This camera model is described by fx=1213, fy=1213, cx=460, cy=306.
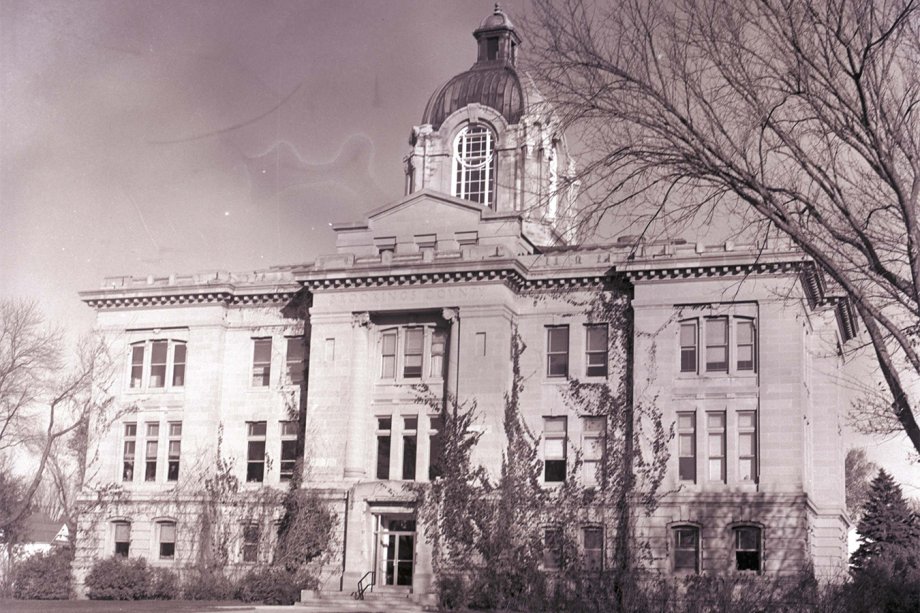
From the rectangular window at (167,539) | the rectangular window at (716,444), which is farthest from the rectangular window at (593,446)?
the rectangular window at (167,539)

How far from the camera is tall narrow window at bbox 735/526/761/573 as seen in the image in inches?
1626

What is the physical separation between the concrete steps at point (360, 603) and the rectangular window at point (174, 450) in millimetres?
9872

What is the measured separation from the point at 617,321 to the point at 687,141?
2790 centimetres

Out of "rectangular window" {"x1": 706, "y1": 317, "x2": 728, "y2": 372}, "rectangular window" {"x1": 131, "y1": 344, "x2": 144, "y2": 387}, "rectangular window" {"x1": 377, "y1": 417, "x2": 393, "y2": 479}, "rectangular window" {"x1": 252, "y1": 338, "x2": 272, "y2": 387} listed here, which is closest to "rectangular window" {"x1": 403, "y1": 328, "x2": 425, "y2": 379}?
"rectangular window" {"x1": 377, "y1": 417, "x2": 393, "y2": 479}

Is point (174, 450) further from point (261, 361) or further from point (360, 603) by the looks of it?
point (360, 603)

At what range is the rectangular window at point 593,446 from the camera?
44594mm

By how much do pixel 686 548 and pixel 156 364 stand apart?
23191 millimetres

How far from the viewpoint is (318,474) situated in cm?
4612

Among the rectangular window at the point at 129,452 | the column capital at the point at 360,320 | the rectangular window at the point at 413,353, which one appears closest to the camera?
the column capital at the point at 360,320

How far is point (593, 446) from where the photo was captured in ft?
147

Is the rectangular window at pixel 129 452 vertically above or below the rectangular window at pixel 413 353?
below

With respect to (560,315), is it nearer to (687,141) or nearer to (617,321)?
(617,321)

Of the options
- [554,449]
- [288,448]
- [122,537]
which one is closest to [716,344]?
[554,449]

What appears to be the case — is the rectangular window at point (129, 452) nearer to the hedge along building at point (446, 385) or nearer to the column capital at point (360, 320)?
the hedge along building at point (446, 385)
